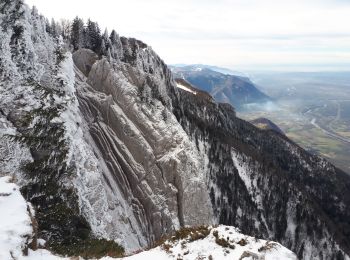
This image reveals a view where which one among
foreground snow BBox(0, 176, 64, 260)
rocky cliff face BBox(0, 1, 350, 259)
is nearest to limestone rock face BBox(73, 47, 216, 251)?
rocky cliff face BBox(0, 1, 350, 259)

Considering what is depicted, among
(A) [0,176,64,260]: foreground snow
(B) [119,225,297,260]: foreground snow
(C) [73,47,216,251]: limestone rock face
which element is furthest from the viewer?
(C) [73,47,216,251]: limestone rock face

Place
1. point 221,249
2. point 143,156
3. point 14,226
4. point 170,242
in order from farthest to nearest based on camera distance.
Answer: point 143,156
point 170,242
point 221,249
point 14,226

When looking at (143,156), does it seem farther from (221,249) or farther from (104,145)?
(221,249)

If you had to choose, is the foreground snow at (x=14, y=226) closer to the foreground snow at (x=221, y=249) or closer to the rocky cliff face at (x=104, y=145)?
the rocky cliff face at (x=104, y=145)

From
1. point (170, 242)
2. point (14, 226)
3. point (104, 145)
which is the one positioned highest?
point (14, 226)

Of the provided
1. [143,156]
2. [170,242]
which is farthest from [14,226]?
[143,156]

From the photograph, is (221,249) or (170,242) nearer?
(221,249)

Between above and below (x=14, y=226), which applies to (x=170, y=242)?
below

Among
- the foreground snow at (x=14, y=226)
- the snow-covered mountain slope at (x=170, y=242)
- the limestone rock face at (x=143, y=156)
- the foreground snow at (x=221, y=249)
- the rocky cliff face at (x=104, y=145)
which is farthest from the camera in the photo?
the limestone rock face at (x=143, y=156)

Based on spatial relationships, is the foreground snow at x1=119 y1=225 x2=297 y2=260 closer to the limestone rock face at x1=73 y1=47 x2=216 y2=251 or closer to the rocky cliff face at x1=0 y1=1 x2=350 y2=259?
the rocky cliff face at x1=0 y1=1 x2=350 y2=259

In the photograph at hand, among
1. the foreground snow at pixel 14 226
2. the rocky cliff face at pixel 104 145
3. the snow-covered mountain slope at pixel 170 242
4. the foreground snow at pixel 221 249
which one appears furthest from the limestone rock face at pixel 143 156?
the foreground snow at pixel 14 226
